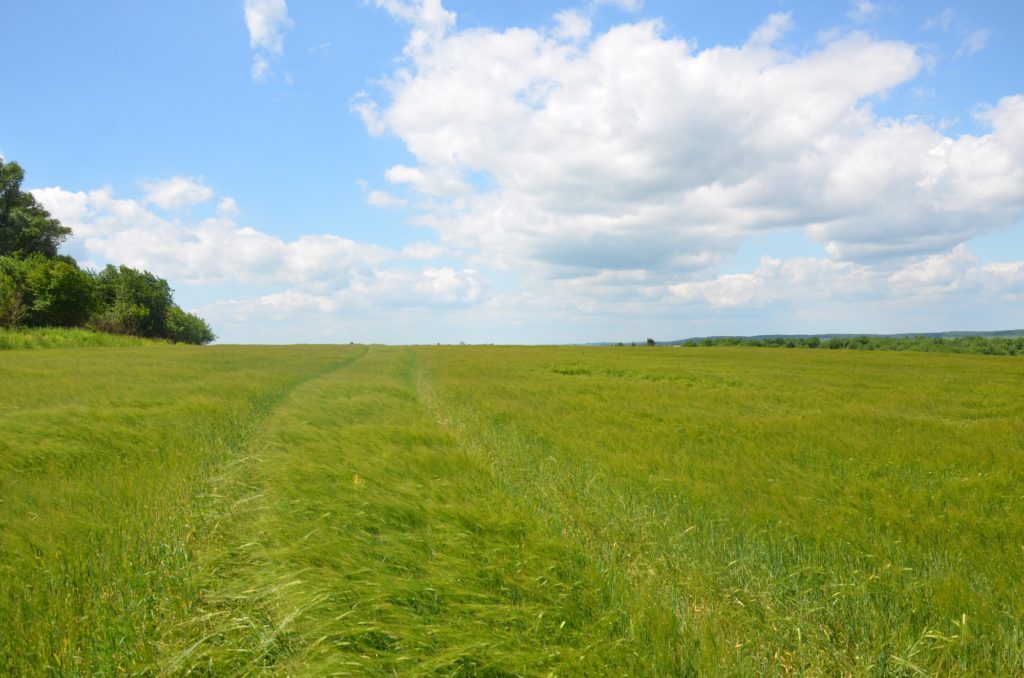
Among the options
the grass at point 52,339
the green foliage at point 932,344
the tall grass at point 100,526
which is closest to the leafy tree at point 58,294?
the grass at point 52,339

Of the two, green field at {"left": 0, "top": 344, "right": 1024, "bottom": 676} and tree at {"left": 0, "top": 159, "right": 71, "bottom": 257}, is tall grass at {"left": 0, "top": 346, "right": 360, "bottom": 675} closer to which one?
green field at {"left": 0, "top": 344, "right": 1024, "bottom": 676}

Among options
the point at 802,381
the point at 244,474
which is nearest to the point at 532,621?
the point at 244,474

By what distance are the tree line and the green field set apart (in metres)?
49.8

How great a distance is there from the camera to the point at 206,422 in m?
8.80

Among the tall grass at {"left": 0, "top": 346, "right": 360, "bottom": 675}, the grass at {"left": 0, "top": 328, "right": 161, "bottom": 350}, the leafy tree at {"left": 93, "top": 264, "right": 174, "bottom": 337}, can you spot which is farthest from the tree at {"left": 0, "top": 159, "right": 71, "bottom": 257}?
the tall grass at {"left": 0, "top": 346, "right": 360, "bottom": 675}

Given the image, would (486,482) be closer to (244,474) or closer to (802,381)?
(244,474)

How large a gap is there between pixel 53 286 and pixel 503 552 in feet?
201

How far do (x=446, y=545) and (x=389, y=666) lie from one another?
1.18 m

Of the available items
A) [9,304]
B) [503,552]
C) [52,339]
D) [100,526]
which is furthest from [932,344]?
[9,304]

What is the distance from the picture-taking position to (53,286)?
47219mm

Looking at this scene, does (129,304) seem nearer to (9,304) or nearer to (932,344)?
(9,304)

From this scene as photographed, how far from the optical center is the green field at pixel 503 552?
2713 millimetres

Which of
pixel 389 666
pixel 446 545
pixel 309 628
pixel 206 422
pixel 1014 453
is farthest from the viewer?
pixel 206 422

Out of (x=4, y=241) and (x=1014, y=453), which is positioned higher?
(x=4, y=241)
